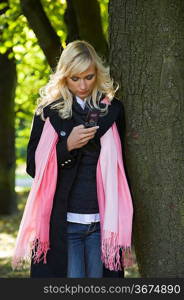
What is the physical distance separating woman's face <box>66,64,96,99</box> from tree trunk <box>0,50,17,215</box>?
8.56m

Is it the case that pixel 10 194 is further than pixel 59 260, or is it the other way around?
pixel 10 194

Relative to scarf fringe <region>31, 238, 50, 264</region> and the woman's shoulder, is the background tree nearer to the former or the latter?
the woman's shoulder

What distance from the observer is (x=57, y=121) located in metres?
3.90

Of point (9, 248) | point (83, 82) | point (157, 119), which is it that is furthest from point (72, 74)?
point (9, 248)

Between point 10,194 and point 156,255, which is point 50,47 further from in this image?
point 10,194

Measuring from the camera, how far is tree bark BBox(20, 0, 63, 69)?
6727 mm

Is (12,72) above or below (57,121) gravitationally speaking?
above

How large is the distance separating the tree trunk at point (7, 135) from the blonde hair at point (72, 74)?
27.7 feet

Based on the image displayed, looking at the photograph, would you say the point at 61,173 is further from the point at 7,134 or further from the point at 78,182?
the point at 7,134

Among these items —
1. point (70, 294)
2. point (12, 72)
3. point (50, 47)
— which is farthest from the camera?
point (12, 72)

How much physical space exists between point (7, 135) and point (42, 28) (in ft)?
19.4

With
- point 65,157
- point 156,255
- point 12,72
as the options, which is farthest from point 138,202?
point 12,72

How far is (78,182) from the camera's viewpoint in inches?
153

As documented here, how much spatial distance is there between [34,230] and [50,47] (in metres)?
3.45
